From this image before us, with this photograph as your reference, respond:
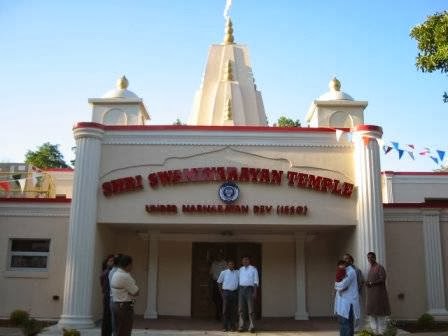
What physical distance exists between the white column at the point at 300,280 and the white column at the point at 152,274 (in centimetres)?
398

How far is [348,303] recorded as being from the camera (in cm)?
941

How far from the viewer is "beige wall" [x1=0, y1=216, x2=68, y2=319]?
13.6 m

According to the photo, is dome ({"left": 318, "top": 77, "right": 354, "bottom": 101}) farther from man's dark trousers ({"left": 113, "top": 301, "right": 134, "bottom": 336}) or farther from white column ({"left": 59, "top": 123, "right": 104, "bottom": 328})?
man's dark trousers ({"left": 113, "top": 301, "right": 134, "bottom": 336})

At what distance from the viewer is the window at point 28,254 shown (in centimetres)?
1389

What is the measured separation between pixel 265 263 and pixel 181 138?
4.64 m

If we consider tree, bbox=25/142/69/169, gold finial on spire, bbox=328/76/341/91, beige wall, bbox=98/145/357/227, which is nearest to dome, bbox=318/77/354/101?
gold finial on spire, bbox=328/76/341/91

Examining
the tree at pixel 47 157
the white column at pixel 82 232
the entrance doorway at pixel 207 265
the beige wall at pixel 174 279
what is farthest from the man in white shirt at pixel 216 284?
the tree at pixel 47 157

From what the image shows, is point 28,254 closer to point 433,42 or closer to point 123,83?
point 123,83

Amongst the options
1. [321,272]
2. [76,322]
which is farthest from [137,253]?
[321,272]

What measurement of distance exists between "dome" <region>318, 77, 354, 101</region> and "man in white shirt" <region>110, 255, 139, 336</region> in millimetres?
12199

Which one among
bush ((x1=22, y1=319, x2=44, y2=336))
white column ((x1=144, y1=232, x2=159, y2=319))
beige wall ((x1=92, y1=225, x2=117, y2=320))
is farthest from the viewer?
white column ((x1=144, y1=232, x2=159, y2=319))

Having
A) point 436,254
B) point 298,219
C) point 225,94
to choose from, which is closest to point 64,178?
point 225,94

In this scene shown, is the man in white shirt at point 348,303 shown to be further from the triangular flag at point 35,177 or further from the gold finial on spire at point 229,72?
the triangular flag at point 35,177

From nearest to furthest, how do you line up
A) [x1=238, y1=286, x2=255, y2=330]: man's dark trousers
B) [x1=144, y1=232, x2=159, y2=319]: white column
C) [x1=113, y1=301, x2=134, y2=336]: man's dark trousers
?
[x1=113, y1=301, x2=134, y2=336]: man's dark trousers, [x1=238, y1=286, x2=255, y2=330]: man's dark trousers, [x1=144, y1=232, x2=159, y2=319]: white column
